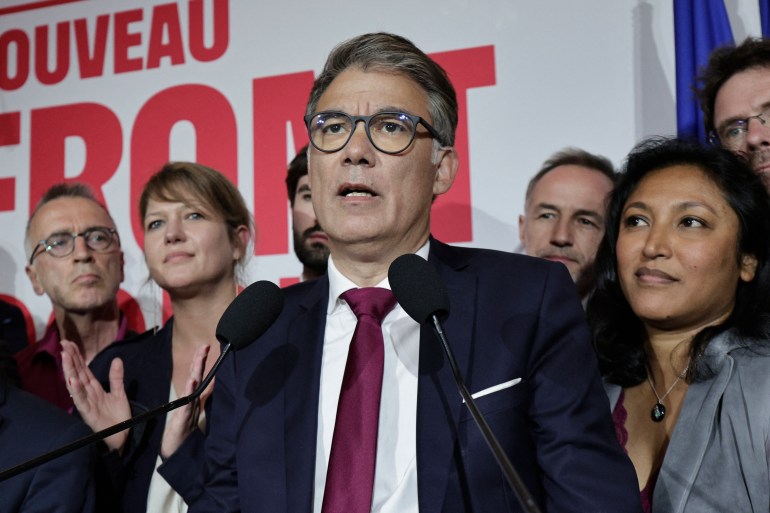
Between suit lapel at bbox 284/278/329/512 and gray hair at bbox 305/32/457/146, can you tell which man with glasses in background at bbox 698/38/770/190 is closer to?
gray hair at bbox 305/32/457/146

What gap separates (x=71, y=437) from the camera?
6.91 ft

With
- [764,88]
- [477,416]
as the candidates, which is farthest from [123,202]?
[477,416]

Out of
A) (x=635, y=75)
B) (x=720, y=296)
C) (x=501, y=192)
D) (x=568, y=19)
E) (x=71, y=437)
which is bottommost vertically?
(x=71, y=437)

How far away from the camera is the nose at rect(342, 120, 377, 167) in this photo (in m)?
1.75

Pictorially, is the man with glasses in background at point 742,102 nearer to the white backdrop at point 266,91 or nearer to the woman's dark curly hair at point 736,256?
the woman's dark curly hair at point 736,256

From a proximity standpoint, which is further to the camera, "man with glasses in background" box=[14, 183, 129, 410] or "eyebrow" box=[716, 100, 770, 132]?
"man with glasses in background" box=[14, 183, 129, 410]

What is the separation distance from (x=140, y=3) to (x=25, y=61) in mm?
728

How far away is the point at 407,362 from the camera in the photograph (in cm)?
168

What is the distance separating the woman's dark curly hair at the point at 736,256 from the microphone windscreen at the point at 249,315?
1.12 metres

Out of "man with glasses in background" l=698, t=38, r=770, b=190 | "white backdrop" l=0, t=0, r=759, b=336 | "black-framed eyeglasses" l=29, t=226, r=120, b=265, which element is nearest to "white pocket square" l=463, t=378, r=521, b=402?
"man with glasses in background" l=698, t=38, r=770, b=190

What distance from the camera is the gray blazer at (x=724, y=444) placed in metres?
1.85

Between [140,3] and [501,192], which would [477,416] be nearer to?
[501,192]

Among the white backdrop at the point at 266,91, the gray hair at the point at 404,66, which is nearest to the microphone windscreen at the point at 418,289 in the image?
the gray hair at the point at 404,66

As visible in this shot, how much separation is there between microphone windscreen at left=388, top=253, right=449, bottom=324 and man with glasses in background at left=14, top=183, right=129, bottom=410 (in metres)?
2.04
